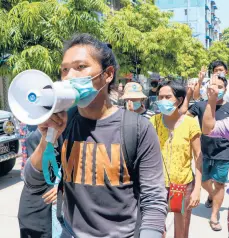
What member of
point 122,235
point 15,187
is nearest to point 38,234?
point 122,235

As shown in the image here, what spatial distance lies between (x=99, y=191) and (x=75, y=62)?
1.69 ft

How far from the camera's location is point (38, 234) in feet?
8.84

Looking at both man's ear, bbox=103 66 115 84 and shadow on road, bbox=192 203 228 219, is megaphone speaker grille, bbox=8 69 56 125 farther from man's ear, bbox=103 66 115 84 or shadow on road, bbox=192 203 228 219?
shadow on road, bbox=192 203 228 219

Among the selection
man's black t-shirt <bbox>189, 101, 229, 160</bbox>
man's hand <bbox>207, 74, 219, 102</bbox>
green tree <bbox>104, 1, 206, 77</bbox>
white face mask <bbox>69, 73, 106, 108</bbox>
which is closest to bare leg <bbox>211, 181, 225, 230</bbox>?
man's black t-shirt <bbox>189, 101, 229, 160</bbox>

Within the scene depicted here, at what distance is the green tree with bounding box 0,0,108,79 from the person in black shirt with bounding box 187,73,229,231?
4.14 m

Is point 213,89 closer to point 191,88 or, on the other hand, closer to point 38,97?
point 191,88

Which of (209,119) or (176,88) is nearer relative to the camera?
(209,119)

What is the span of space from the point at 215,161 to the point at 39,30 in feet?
16.8

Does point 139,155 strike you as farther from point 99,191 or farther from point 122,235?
point 122,235

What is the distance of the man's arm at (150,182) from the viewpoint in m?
1.49

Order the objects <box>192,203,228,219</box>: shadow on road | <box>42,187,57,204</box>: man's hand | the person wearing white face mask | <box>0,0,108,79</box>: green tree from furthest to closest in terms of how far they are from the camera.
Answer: <box>0,0,108,79</box>: green tree < <box>192,203,228,219</box>: shadow on road < the person wearing white face mask < <box>42,187,57,204</box>: man's hand

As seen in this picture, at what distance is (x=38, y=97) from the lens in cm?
138

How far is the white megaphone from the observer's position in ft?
4.43

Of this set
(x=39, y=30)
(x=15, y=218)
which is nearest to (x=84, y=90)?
(x=15, y=218)
